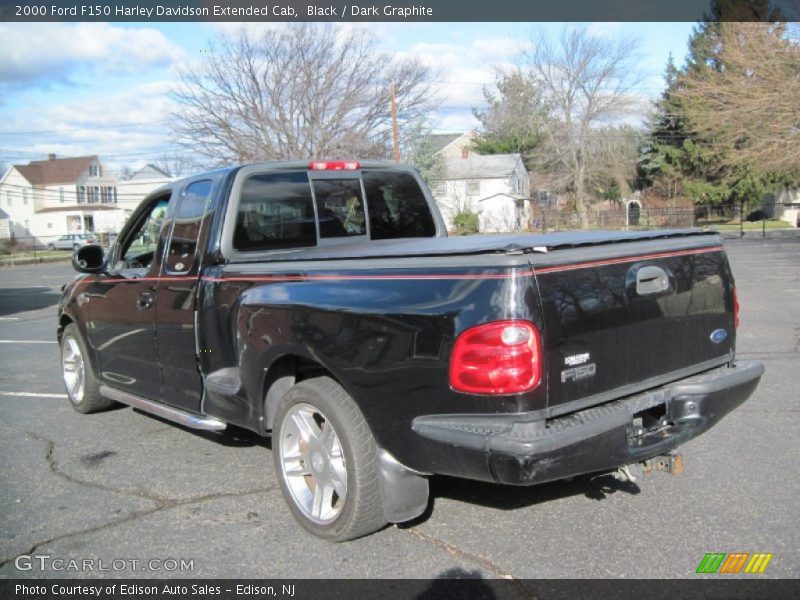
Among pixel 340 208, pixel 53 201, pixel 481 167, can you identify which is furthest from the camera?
pixel 53 201

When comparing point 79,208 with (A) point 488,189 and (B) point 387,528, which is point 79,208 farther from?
(B) point 387,528

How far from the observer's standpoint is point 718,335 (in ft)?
13.0

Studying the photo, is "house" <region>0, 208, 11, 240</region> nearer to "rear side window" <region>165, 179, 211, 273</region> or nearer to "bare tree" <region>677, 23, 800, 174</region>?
"bare tree" <region>677, 23, 800, 174</region>

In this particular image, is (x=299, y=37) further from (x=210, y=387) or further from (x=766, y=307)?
(x=210, y=387)

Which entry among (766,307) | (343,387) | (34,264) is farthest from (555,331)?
(34,264)

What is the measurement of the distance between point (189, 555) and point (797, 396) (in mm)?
5042

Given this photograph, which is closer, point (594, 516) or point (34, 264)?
point (594, 516)

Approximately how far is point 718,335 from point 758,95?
2247 cm

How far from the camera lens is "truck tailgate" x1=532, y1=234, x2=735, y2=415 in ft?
10.1

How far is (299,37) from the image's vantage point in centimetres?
3369

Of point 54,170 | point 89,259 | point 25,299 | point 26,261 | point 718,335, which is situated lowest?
point 25,299

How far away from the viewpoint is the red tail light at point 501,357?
9.68 ft

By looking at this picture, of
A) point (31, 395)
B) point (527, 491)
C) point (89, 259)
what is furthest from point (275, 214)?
point (31, 395)

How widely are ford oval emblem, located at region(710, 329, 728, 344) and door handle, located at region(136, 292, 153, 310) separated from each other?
3.60m
